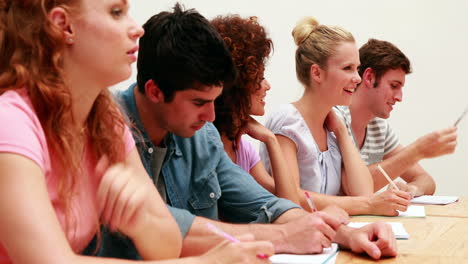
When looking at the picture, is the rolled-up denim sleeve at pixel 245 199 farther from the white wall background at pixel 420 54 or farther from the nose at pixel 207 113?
the white wall background at pixel 420 54

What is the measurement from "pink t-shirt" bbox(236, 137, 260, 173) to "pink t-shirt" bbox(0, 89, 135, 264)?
948mm

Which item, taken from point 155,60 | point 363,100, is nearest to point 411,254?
point 155,60

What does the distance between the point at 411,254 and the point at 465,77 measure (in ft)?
8.49

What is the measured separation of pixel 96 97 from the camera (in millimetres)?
1116

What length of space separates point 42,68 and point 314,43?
166 centimetres

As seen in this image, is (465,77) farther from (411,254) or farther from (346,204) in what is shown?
(411,254)

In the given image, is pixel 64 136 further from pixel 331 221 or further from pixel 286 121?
pixel 286 121

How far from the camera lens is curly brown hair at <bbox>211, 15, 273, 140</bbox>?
76.1 inches

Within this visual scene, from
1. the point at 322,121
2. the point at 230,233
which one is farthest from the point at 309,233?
the point at 322,121

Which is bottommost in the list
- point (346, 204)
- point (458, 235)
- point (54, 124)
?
point (346, 204)

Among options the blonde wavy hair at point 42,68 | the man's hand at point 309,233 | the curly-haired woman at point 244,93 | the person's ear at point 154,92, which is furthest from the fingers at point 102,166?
the curly-haired woman at point 244,93

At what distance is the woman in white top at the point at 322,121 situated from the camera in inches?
94.0

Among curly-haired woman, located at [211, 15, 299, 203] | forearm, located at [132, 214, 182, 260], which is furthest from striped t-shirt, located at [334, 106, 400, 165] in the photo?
forearm, located at [132, 214, 182, 260]

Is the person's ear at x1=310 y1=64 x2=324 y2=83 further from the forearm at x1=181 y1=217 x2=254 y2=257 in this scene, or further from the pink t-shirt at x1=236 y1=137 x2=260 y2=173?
the forearm at x1=181 y1=217 x2=254 y2=257
